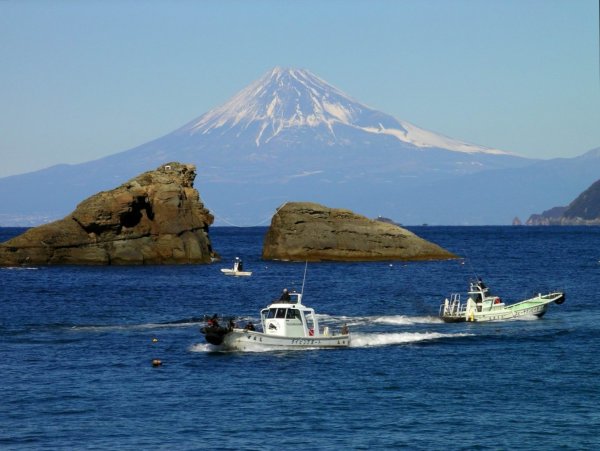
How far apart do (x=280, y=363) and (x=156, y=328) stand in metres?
17.9

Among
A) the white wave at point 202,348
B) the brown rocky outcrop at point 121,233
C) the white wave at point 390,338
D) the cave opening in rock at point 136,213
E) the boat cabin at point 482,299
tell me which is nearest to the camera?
the white wave at point 202,348

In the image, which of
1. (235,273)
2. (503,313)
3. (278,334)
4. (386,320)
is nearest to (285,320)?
(278,334)

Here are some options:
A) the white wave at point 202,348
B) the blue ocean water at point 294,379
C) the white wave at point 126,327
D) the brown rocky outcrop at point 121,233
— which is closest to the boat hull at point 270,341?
the white wave at point 202,348

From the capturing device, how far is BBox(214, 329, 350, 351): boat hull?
60.9m

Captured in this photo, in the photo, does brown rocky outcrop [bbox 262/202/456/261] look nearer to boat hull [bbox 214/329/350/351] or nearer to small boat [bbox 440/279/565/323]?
small boat [bbox 440/279/565/323]

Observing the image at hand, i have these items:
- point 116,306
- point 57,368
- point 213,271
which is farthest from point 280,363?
point 213,271

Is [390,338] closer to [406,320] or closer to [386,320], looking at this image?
[386,320]

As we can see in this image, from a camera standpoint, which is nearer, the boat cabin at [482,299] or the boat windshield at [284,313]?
the boat windshield at [284,313]

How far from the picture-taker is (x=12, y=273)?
4850 inches

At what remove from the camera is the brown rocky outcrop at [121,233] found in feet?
416

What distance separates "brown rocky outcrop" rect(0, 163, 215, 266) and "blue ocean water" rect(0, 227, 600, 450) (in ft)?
98.0

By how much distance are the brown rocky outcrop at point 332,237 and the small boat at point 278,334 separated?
80.2 m

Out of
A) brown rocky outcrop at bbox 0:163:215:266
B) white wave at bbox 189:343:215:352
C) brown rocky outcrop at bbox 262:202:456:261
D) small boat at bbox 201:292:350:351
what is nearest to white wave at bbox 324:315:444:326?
small boat at bbox 201:292:350:351

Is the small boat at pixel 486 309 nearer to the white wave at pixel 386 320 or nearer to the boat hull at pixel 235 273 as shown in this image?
the white wave at pixel 386 320
